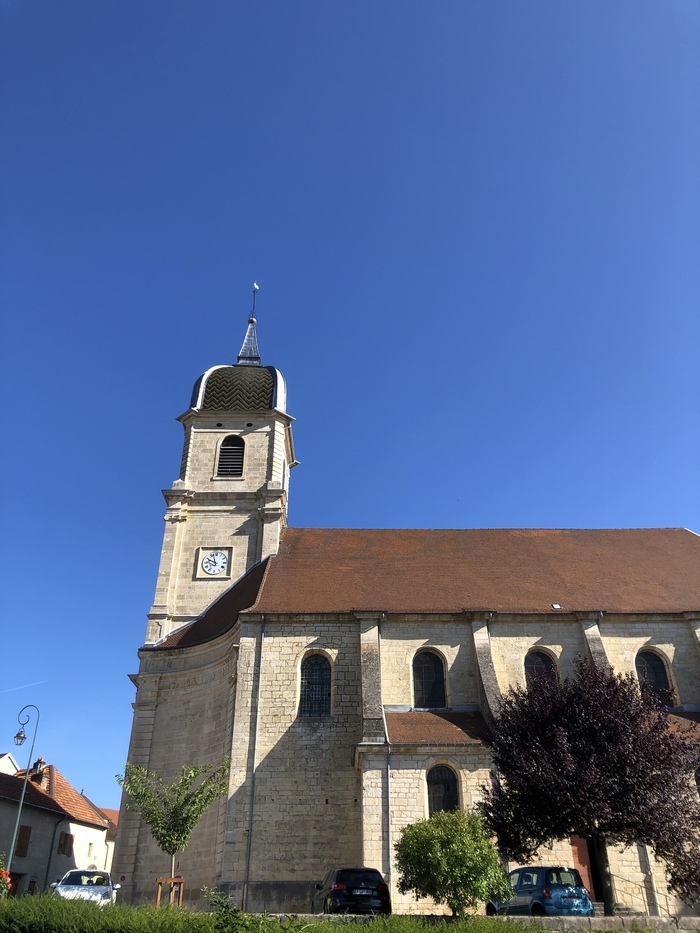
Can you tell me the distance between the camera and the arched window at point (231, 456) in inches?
1132

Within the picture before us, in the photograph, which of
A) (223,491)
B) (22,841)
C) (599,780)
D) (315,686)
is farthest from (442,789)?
(22,841)

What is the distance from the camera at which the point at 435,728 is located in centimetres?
1941

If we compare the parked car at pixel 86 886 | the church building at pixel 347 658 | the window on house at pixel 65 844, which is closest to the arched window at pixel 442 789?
the church building at pixel 347 658

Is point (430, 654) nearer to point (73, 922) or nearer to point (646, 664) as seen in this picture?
point (646, 664)

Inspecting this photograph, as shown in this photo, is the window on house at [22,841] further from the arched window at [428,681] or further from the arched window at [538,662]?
the arched window at [538,662]

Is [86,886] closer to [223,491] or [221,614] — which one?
[221,614]

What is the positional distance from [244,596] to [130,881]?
883cm

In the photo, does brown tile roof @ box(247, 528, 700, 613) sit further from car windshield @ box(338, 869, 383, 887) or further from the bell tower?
car windshield @ box(338, 869, 383, 887)

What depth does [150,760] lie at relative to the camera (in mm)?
22125

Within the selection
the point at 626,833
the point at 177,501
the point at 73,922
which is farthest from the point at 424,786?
the point at 177,501

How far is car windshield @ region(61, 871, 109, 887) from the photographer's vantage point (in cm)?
1571

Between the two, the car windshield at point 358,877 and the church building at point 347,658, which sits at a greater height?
the church building at point 347,658

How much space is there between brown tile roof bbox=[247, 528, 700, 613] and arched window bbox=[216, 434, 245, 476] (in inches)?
139

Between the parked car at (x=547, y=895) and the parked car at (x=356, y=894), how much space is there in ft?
7.89
